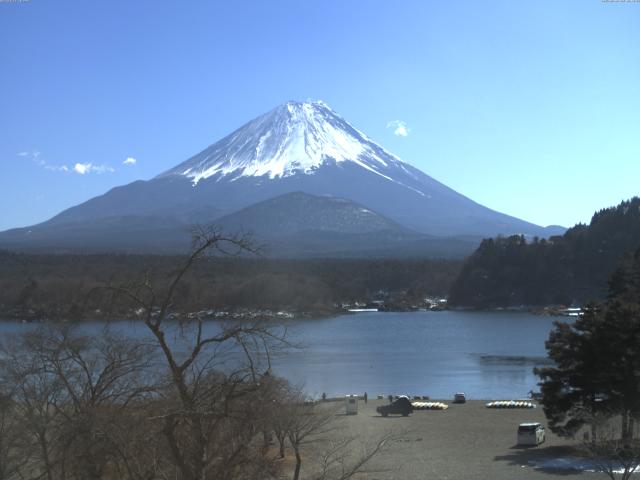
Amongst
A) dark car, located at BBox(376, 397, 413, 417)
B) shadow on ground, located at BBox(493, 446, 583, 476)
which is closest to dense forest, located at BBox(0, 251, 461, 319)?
dark car, located at BBox(376, 397, 413, 417)

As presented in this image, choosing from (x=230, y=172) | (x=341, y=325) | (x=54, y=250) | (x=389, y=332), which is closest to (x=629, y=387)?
(x=389, y=332)

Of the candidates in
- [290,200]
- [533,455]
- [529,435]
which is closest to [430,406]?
[529,435]

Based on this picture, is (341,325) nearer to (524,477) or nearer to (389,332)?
(389,332)

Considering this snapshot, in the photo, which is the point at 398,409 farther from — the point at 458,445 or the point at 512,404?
the point at 458,445

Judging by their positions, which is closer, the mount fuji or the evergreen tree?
the evergreen tree

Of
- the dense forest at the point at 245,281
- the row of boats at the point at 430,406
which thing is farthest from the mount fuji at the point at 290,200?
the row of boats at the point at 430,406

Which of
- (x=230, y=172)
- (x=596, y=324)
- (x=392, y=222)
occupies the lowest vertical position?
(x=596, y=324)

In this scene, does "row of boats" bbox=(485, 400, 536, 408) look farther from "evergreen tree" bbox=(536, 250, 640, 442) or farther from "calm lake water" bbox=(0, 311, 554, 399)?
"evergreen tree" bbox=(536, 250, 640, 442)
